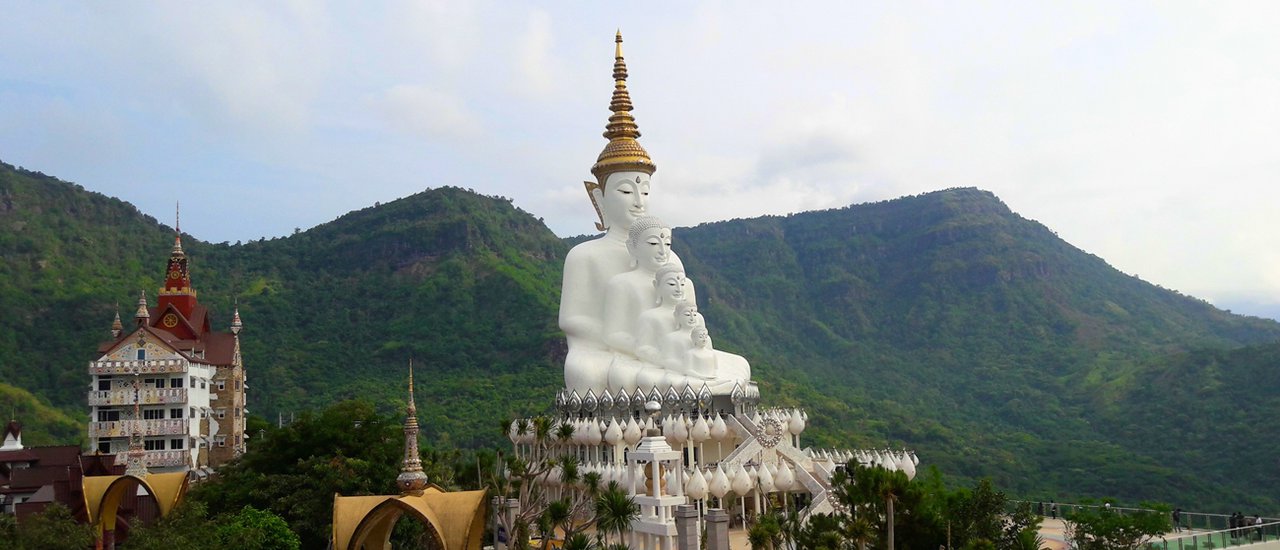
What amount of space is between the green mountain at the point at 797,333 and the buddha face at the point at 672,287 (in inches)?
665

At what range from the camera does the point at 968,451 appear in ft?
169

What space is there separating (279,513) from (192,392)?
10.0 meters

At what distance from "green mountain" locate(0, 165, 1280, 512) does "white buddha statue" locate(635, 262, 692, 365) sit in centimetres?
1679

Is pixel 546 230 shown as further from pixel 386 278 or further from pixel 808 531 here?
pixel 808 531

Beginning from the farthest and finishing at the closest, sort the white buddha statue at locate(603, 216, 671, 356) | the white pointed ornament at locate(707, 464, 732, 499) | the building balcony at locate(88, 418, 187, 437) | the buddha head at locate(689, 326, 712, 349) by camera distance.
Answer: the building balcony at locate(88, 418, 187, 437), the white buddha statue at locate(603, 216, 671, 356), the buddha head at locate(689, 326, 712, 349), the white pointed ornament at locate(707, 464, 732, 499)

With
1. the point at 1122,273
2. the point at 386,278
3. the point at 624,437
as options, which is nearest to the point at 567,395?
the point at 624,437

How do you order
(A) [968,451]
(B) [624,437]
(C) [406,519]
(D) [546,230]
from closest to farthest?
(C) [406,519] < (B) [624,437] < (A) [968,451] < (D) [546,230]

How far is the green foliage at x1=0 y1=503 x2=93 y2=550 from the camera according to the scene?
19.1 m

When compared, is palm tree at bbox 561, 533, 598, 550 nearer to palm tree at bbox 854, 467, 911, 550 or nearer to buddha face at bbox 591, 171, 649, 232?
palm tree at bbox 854, 467, 911, 550

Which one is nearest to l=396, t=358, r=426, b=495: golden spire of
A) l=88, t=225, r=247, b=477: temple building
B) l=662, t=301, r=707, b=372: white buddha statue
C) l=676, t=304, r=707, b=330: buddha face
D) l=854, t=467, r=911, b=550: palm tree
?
l=854, t=467, r=911, b=550: palm tree

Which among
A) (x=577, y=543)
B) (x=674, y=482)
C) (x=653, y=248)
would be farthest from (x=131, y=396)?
(x=577, y=543)

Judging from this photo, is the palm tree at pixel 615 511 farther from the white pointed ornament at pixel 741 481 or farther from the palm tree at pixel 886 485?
the white pointed ornament at pixel 741 481

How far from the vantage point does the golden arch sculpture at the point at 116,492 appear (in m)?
21.3

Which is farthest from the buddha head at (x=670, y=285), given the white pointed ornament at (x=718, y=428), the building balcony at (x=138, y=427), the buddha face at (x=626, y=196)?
the building balcony at (x=138, y=427)
